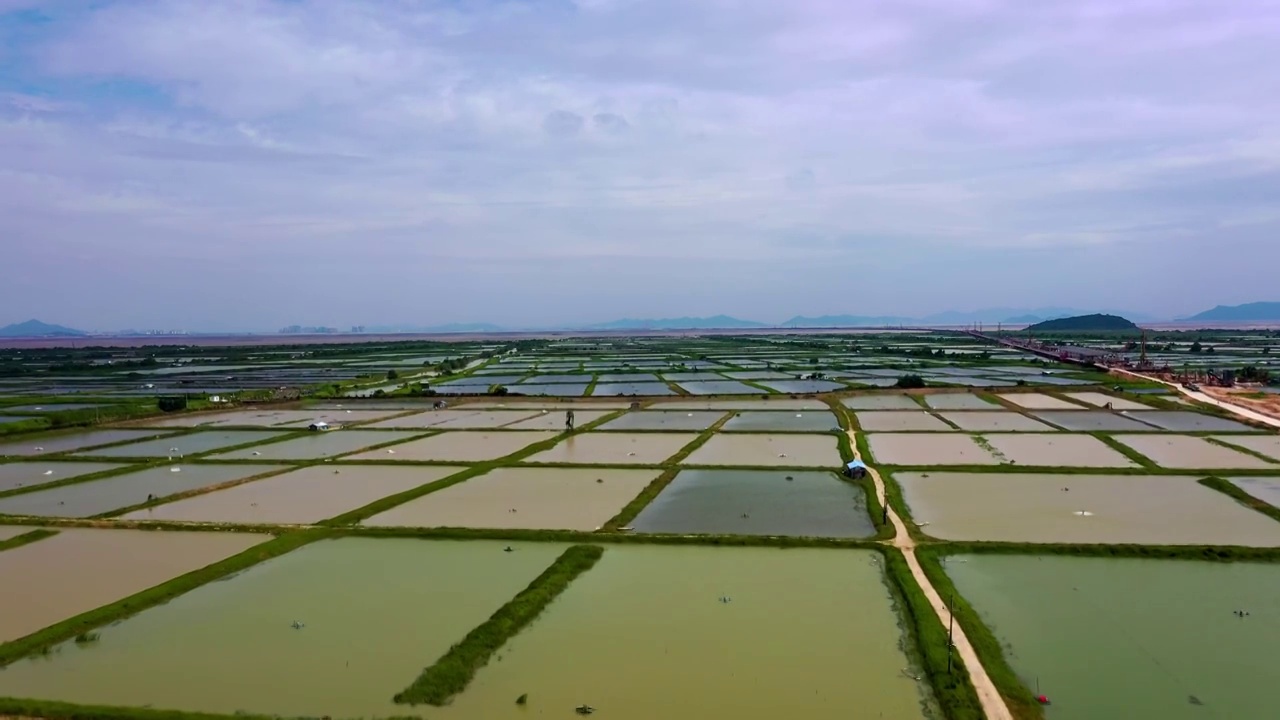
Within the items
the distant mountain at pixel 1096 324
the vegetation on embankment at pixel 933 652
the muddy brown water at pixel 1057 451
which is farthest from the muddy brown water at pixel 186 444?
the distant mountain at pixel 1096 324

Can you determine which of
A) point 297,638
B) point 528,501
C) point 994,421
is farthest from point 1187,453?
point 297,638

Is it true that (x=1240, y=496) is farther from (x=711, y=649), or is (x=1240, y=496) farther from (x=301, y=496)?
(x=301, y=496)

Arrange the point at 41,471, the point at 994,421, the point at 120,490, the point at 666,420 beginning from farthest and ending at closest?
the point at 666,420 → the point at 994,421 → the point at 41,471 → the point at 120,490

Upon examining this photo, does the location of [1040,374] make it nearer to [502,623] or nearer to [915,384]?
[915,384]

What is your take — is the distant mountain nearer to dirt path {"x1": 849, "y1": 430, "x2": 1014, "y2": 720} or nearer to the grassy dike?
dirt path {"x1": 849, "y1": 430, "x2": 1014, "y2": 720}

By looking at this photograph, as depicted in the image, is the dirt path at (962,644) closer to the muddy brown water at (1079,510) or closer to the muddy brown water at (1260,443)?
the muddy brown water at (1079,510)

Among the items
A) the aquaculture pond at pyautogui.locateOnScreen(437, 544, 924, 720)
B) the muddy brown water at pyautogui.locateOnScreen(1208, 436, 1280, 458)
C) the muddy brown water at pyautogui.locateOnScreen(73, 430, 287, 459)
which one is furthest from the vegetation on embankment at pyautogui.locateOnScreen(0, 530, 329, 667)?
the muddy brown water at pyautogui.locateOnScreen(1208, 436, 1280, 458)
